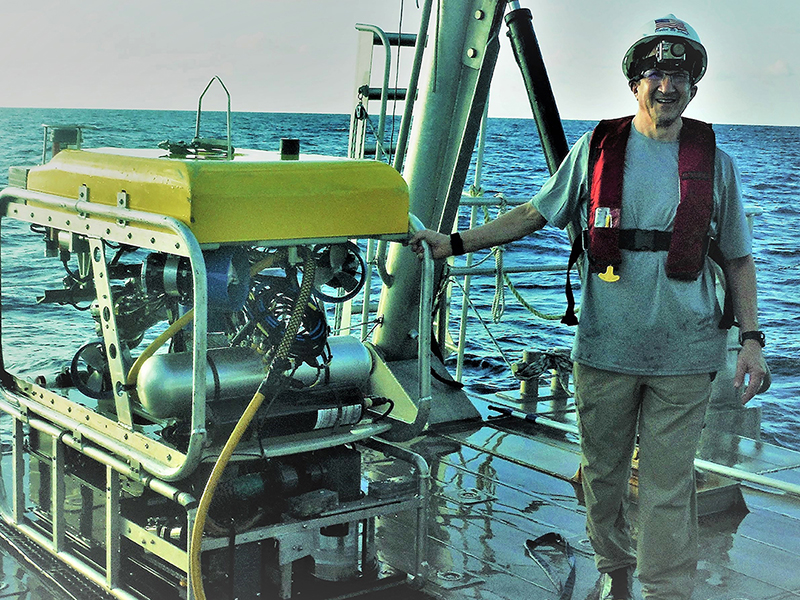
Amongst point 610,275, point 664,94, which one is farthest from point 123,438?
point 664,94

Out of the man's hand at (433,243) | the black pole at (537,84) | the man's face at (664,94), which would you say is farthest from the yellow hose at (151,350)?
the black pole at (537,84)

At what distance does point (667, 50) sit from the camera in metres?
3.14

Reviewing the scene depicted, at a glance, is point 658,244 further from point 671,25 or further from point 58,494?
point 58,494

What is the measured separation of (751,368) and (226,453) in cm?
164

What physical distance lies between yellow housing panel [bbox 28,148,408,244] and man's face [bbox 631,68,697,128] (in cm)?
88

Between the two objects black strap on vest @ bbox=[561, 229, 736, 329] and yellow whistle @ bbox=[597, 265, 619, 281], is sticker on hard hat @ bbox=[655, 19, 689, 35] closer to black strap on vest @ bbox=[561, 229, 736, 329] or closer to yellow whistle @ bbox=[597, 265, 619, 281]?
black strap on vest @ bbox=[561, 229, 736, 329]

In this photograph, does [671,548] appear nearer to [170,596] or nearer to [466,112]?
[170,596]

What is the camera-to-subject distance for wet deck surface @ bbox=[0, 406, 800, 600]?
3941mm

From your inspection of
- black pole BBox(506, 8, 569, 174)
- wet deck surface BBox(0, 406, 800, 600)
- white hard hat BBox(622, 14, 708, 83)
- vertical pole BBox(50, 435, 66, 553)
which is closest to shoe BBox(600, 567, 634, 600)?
wet deck surface BBox(0, 406, 800, 600)

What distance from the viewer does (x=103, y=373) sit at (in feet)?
13.1

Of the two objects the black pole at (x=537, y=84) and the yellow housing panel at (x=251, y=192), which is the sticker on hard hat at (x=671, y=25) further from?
the black pole at (x=537, y=84)

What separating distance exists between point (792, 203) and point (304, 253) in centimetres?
4205

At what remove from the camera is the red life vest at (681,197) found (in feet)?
10.4

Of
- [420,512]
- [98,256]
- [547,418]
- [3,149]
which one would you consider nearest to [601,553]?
[420,512]
